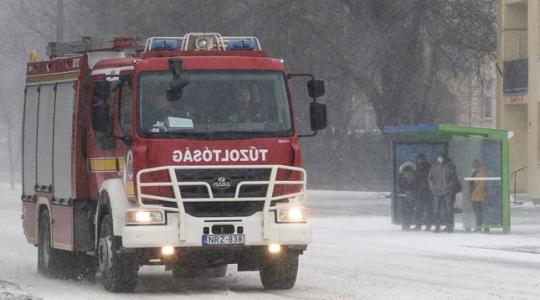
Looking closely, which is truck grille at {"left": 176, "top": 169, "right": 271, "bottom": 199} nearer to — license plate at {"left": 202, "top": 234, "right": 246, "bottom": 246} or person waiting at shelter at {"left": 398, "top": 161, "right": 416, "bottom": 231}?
license plate at {"left": 202, "top": 234, "right": 246, "bottom": 246}

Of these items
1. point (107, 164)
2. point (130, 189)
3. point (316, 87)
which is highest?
point (316, 87)

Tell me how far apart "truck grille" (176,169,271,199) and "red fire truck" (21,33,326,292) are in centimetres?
1

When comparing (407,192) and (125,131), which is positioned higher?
(125,131)

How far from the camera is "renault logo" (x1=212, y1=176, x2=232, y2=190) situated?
16.1 metres

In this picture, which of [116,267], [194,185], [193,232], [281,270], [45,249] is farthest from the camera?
[45,249]

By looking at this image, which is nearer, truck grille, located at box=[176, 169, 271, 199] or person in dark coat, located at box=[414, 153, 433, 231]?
truck grille, located at box=[176, 169, 271, 199]

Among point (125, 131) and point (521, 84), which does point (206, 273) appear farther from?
point (521, 84)

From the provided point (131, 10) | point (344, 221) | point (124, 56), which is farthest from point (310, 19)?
point (124, 56)

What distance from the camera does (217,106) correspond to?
1656cm

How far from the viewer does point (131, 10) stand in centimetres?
4812

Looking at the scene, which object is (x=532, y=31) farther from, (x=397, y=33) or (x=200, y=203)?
(x=200, y=203)

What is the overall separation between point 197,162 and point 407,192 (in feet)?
51.4

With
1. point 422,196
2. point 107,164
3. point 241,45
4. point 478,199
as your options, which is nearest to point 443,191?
point 478,199

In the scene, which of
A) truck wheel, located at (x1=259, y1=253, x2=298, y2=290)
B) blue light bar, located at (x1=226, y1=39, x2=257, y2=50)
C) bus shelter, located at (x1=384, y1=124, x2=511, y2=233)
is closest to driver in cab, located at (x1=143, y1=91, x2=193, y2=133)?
blue light bar, located at (x1=226, y1=39, x2=257, y2=50)
